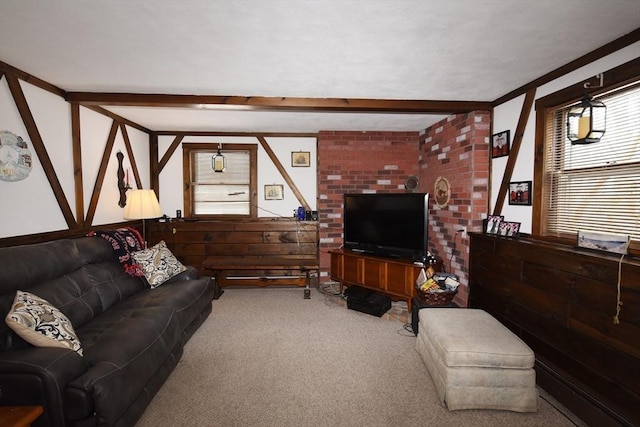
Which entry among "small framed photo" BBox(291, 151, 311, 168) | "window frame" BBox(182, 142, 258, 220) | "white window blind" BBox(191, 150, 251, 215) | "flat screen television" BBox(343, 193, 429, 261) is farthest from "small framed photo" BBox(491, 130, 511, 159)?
"white window blind" BBox(191, 150, 251, 215)

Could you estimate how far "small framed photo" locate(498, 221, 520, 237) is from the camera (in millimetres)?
2727

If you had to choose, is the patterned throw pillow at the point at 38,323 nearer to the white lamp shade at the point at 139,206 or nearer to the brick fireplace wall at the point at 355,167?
the white lamp shade at the point at 139,206

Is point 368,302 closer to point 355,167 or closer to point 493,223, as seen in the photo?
point 493,223

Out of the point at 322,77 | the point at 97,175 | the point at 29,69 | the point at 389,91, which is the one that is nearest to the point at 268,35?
the point at 322,77

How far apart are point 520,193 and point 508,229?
0.36 meters

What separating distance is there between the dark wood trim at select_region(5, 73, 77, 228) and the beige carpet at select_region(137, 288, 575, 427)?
74.7 inches

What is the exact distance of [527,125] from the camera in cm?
270

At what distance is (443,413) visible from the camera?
6.31ft

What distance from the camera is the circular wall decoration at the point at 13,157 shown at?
236cm

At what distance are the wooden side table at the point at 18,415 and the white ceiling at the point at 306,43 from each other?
6.94ft

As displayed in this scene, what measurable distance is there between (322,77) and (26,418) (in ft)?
9.27

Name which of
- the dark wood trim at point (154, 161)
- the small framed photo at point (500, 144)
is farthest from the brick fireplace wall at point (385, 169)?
the dark wood trim at point (154, 161)

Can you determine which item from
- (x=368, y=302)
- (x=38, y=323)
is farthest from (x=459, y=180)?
(x=38, y=323)

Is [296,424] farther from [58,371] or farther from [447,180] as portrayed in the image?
[447,180]
